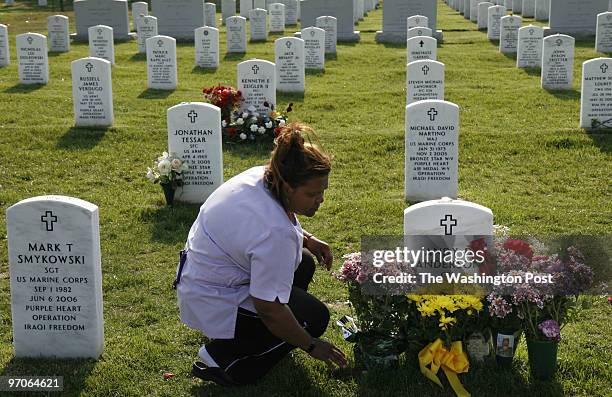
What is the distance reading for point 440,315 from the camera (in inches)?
192

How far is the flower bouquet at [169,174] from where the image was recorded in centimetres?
916

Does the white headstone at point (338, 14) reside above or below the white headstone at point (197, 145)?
above

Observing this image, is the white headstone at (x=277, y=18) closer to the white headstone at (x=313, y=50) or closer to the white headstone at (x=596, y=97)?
the white headstone at (x=313, y=50)

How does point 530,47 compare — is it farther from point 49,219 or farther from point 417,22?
point 49,219

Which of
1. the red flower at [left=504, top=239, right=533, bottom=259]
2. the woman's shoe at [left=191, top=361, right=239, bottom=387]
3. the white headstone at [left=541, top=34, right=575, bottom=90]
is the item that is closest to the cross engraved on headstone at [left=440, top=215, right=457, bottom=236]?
the red flower at [left=504, top=239, right=533, bottom=259]

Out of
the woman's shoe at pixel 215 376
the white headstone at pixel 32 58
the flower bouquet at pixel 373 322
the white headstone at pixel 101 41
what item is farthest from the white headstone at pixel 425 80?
the woman's shoe at pixel 215 376

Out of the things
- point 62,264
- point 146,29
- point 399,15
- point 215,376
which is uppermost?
point 399,15

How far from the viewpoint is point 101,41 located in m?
18.7

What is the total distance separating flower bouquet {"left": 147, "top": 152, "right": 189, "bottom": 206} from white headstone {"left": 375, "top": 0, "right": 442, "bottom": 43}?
14.7 meters

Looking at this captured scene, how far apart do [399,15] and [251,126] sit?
12.5 metres

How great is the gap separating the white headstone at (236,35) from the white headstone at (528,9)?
1256cm

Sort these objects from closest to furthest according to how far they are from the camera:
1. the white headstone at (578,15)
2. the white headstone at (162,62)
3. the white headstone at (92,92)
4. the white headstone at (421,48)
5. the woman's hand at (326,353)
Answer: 1. the woman's hand at (326,353)
2. the white headstone at (92,92)
3. the white headstone at (162,62)
4. the white headstone at (421,48)
5. the white headstone at (578,15)

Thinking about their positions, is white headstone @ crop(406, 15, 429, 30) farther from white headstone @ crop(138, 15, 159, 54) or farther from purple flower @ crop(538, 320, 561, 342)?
purple flower @ crop(538, 320, 561, 342)

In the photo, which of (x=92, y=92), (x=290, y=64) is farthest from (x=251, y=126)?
(x=290, y=64)
